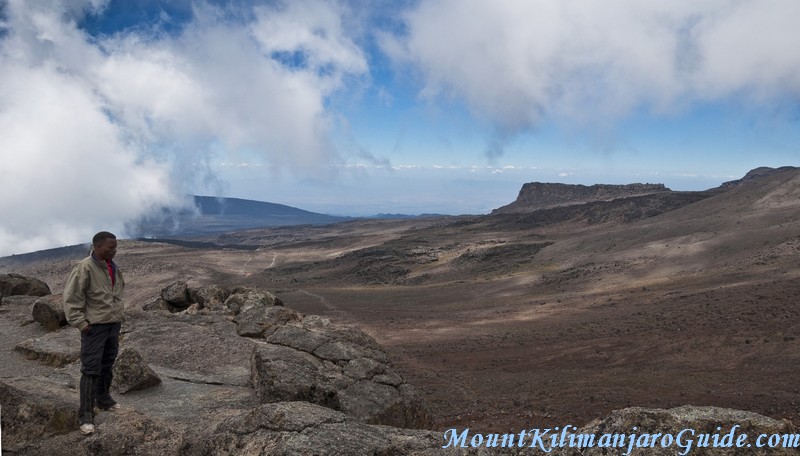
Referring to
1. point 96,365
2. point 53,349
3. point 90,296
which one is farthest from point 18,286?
point 96,365

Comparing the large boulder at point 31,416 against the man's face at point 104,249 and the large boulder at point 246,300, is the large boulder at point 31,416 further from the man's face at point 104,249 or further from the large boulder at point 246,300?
the large boulder at point 246,300

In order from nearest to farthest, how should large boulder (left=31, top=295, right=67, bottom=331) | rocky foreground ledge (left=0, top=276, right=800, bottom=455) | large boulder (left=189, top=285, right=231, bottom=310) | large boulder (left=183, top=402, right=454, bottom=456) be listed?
rocky foreground ledge (left=0, top=276, right=800, bottom=455)
large boulder (left=183, top=402, right=454, bottom=456)
large boulder (left=31, top=295, right=67, bottom=331)
large boulder (left=189, top=285, right=231, bottom=310)

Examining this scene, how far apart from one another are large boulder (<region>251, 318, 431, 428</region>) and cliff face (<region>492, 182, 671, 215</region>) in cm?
8089

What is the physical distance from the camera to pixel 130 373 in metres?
7.68

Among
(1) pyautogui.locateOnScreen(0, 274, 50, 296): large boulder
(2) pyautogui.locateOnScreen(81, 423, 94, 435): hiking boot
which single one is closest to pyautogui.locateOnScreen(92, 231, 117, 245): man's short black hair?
(2) pyautogui.locateOnScreen(81, 423, 94, 435): hiking boot

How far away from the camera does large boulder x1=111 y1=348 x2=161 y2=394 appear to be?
7.60 metres

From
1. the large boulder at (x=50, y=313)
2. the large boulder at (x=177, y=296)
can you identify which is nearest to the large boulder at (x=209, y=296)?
the large boulder at (x=177, y=296)

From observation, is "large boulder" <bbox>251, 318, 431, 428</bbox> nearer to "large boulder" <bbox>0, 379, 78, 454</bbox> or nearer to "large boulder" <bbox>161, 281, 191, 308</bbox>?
"large boulder" <bbox>0, 379, 78, 454</bbox>

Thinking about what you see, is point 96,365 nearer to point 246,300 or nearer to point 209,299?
point 246,300

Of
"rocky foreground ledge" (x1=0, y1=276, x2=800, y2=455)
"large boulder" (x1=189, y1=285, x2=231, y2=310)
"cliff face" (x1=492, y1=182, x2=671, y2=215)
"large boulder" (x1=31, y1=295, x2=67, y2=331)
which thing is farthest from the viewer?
"cliff face" (x1=492, y1=182, x2=671, y2=215)

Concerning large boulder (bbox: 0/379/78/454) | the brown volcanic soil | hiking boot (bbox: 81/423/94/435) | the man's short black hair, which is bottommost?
the brown volcanic soil

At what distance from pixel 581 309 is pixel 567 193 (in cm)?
7906

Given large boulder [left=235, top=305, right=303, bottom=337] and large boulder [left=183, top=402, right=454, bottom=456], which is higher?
large boulder [left=183, top=402, right=454, bottom=456]

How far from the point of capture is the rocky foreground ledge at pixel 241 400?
4.18m
